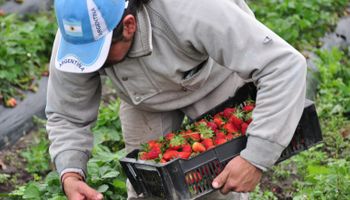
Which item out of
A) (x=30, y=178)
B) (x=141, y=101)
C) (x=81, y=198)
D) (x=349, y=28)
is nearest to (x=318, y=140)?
(x=141, y=101)

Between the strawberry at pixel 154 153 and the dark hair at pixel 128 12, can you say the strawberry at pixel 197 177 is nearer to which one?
the strawberry at pixel 154 153

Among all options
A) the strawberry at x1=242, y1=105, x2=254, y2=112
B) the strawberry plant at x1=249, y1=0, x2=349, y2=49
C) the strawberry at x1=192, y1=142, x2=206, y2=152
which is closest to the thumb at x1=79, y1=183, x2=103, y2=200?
the strawberry at x1=192, y1=142, x2=206, y2=152

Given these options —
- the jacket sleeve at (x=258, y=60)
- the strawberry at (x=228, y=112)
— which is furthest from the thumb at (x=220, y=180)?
the strawberry at (x=228, y=112)

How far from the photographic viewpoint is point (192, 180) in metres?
3.49

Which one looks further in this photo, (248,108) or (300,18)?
(300,18)

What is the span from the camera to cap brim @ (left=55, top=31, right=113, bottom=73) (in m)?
3.41

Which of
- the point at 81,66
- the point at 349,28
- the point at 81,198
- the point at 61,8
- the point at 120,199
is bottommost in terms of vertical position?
the point at 349,28

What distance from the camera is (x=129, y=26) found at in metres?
3.48

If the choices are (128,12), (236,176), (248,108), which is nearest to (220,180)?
(236,176)

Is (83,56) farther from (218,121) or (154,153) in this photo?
(218,121)

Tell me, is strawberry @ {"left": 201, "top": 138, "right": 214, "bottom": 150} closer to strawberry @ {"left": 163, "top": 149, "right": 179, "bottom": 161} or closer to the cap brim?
strawberry @ {"left": 163, "top": 149, "right": 179, "bottom": 161}

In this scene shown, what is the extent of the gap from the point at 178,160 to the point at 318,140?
0.80 m

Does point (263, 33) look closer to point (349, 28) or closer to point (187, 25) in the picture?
point (187, 25)

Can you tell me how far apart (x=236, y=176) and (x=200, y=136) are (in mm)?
314
